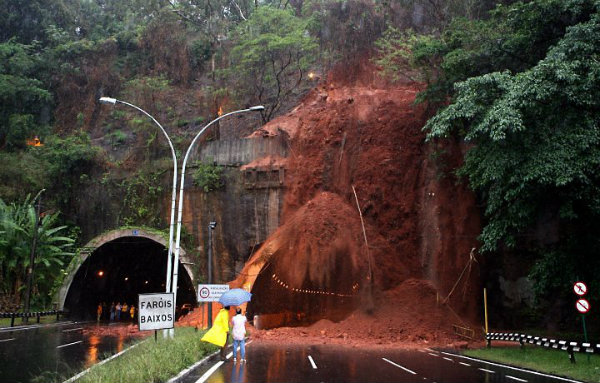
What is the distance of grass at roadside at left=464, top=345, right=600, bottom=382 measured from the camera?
12953 mm

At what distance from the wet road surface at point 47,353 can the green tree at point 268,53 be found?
20696mm

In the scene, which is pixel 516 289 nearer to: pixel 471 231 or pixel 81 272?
pixel 471 231

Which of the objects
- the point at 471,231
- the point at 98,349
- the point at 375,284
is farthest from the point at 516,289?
the point at 98,349

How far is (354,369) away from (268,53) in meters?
26.4

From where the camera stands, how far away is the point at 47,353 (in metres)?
15.8

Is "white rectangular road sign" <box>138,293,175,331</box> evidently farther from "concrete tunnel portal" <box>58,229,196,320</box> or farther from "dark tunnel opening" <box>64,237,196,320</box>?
"dark tunnel opening" <box>64,237,196,320</box>

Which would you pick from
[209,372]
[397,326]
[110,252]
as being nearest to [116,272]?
[110,252]

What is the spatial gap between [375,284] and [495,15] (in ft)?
46.6

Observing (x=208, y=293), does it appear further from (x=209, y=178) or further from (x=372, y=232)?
(x=209, y=178)

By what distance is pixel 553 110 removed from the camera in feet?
54.8

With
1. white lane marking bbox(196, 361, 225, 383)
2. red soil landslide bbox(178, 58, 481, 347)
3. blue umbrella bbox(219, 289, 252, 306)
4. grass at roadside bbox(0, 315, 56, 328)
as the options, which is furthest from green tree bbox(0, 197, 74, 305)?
white lane marking bbox(196, 361, 225, 383)

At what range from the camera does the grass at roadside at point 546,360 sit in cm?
1295

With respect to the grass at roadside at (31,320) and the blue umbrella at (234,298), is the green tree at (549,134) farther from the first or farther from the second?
the grass at roadside at (31,320)

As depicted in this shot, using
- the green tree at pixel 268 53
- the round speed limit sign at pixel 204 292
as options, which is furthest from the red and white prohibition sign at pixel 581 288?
the green tree at pixel 268 53
